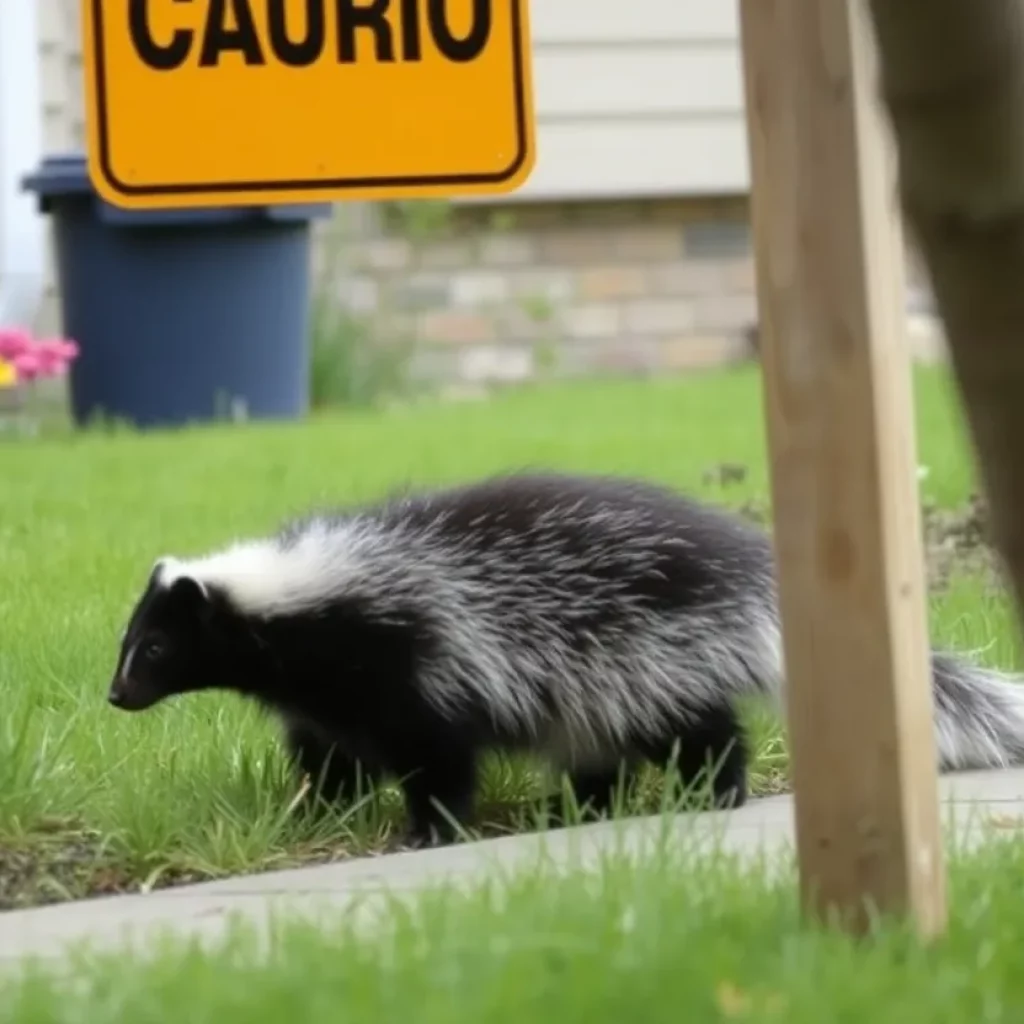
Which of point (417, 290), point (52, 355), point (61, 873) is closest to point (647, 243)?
point (417, 290)

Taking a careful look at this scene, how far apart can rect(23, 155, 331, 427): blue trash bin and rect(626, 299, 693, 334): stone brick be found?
3619 mm

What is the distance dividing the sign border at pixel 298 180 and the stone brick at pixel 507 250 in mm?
10245

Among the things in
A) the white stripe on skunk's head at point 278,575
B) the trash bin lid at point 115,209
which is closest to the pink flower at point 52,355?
the trash bin lid at point 115,209

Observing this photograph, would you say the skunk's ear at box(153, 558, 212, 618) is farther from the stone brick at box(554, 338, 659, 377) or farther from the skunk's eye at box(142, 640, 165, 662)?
the stone brick at box(554, 338, 659, 377)

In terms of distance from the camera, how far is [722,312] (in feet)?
51.3

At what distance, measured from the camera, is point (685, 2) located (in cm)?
1522

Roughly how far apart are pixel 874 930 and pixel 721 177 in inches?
488

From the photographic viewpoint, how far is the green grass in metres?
2.97

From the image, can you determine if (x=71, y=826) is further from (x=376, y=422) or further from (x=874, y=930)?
(x=376, y=422)

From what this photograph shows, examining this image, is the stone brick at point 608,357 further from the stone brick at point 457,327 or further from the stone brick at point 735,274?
the stone brick at point 735,274

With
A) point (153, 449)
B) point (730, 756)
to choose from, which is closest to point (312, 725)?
point (730, 756)

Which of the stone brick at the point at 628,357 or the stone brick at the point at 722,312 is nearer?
the stone brick at the point at 628,357

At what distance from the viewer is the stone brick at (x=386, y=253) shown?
1489 centimetres

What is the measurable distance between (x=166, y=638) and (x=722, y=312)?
11.0 meters
